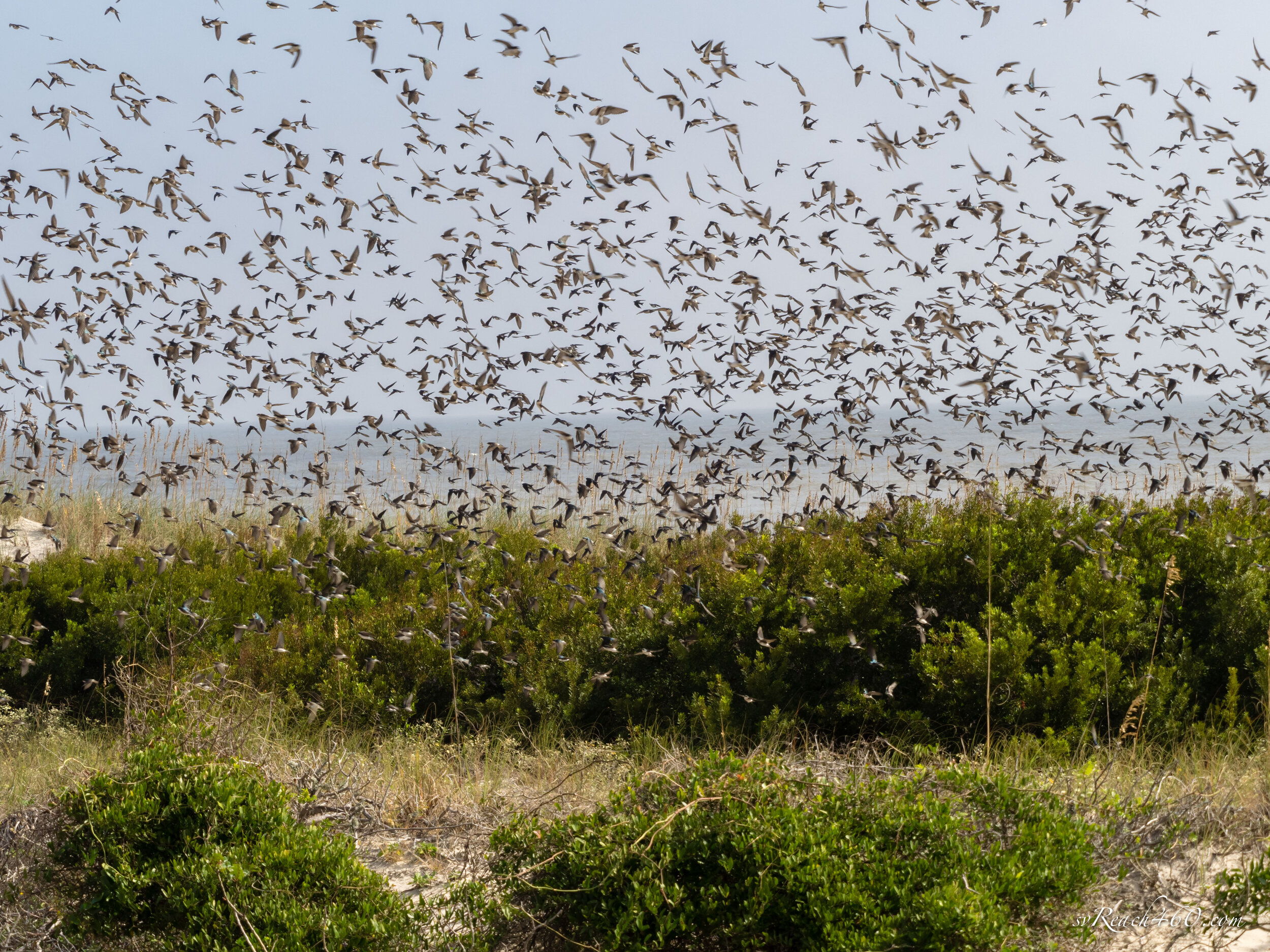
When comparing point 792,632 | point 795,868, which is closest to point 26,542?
point 792,632

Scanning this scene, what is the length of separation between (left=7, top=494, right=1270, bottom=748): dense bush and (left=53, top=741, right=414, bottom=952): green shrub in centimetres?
219

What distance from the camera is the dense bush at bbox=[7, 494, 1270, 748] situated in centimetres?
555

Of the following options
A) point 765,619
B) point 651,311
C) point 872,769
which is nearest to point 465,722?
point 765,619

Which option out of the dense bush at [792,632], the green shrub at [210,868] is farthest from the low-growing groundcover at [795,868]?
the dense bush at [792,632]

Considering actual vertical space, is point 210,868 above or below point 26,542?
above

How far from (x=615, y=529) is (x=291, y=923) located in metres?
5.91

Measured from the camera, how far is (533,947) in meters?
3.03

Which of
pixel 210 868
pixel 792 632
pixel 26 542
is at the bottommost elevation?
pixel 26 542

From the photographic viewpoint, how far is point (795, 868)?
9.05 feet

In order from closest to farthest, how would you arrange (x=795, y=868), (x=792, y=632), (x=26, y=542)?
(x=795, y=868) < (x=792, y=632) < (x=26, y=542)

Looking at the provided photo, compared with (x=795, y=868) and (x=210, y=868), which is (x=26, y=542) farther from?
(x=795, y=868)

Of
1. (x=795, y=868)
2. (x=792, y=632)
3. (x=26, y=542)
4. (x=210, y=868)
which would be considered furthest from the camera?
(x=26, y=542)

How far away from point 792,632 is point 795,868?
10.4ft

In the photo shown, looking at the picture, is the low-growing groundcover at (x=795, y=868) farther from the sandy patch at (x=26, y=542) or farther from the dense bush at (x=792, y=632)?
the sandy patch at (x=26, y=542)
